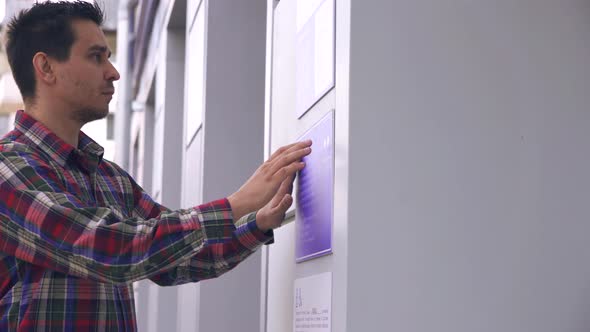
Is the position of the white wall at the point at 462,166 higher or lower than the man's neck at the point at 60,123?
lower

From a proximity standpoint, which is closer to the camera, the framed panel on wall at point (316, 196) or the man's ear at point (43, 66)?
the framed panel on wall at point (316, 196)

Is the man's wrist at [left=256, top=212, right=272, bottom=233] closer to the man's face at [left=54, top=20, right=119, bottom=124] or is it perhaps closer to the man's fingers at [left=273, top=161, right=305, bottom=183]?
the man's fingers at [left=273, top=161, right=305, bottom=183]

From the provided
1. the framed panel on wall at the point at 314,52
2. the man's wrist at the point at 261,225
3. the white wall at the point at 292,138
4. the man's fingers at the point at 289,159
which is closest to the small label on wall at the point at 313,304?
the white wall at the point at 292,138

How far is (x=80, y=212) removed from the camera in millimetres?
2117

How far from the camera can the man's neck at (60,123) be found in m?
2.48

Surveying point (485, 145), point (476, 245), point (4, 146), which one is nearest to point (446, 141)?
point (485, 145)

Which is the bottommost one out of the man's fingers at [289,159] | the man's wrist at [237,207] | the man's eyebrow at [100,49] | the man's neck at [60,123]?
the man's wrist at [237,207]

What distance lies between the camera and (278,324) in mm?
2500

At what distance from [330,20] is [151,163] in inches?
250

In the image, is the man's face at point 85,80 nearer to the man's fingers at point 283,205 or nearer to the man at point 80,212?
the man at point 80,212

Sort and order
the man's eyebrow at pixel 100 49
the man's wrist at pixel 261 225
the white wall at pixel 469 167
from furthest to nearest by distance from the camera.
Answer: the man's eyebrow at pixel 100 49, the man's wrist at pixel 261 225, the white wall at pixel 469 167

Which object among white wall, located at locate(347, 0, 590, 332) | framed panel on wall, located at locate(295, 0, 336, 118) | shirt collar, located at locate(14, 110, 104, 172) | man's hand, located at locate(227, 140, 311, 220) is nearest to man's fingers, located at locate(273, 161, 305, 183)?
man's hand, located at locate(227, 140, 311, 220)

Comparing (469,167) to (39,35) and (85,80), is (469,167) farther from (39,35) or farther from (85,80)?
(39,35)

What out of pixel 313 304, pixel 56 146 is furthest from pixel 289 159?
pixel 56 146
